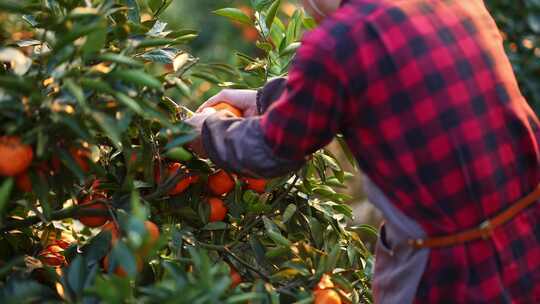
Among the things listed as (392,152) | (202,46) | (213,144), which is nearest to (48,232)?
(213,144)

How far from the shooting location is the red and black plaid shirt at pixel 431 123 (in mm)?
1186

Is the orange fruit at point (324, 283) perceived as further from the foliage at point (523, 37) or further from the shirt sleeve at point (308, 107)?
the foliage at point (523, 37)

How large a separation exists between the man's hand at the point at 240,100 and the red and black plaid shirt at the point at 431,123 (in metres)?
0.24

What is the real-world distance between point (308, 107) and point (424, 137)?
16 cm

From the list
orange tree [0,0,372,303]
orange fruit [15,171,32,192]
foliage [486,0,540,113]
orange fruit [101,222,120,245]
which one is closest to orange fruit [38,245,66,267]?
orange tree [0,0,372,303]

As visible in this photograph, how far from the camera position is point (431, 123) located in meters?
1.21

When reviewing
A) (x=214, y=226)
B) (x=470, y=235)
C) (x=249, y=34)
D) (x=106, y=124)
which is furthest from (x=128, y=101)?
(x=249, y=34)

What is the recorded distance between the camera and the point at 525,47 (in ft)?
10.3

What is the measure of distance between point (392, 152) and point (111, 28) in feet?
1.44

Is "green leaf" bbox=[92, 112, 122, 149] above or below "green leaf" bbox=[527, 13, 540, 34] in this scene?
above

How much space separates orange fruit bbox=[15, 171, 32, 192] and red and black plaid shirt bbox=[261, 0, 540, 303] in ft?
1.07

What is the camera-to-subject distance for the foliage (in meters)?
3.10

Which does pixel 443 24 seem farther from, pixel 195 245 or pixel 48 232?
pixel 48 232

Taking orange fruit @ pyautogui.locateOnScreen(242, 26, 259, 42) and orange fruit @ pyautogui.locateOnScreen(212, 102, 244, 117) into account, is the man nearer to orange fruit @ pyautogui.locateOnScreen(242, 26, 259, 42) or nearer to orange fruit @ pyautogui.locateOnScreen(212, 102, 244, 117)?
orange fruit @ pyautogui.locateOnScreen(212, 102, 244, 117)
